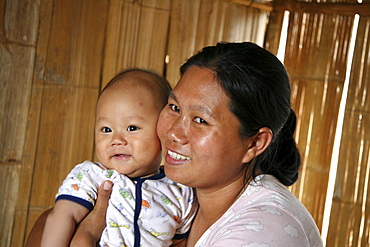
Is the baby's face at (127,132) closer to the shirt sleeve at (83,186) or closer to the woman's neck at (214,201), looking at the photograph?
the shirt sleeve at (83,186)

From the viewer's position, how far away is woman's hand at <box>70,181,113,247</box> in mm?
1834

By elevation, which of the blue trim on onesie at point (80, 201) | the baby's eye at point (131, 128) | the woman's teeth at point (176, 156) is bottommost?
the blue trim on onesie at point (80, 201)

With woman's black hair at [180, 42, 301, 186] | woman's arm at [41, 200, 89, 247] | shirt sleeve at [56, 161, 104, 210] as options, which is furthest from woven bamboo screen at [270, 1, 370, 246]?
woman's arm at [41, 200, 89, 247]

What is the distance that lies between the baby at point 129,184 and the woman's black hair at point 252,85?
28cm

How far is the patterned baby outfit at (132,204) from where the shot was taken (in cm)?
189

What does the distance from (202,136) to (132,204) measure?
1.40ft

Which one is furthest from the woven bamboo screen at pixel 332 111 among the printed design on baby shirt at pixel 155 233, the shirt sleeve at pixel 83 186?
the shirt sleeve at pixel 83 186

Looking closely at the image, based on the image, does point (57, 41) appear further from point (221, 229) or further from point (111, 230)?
point (221, 229)

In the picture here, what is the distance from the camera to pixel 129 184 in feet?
6.42

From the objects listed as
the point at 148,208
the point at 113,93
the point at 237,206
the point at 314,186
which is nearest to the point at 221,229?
the point at 237,206

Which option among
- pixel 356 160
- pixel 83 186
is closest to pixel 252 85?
pixel 83 186

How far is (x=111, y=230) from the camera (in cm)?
187

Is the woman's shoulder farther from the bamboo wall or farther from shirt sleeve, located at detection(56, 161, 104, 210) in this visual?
the bamboo wall

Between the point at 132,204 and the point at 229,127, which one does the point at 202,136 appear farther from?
the point at 132,204
